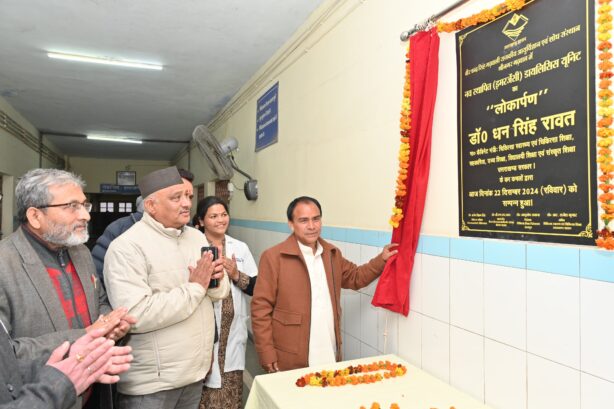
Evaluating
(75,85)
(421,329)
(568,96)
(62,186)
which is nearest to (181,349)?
(62,186)

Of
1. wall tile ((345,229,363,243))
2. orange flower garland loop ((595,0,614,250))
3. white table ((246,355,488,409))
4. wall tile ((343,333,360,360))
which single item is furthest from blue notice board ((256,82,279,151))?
orange flower garland loop ((595,0,614,250))

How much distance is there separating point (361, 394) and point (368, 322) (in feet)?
2.87

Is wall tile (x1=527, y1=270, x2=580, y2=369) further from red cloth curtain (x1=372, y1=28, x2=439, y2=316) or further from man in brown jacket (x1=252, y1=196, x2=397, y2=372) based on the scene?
man in brown jacket (x1=252, y1=196, x2=397, y2=372)

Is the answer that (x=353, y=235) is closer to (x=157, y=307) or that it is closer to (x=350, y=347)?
(x=350, y=347)

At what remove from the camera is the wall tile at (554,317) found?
53.7 inches

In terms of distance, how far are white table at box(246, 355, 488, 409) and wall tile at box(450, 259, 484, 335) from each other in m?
0.29

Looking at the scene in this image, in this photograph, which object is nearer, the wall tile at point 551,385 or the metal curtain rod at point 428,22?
the wall tile at point 551,385

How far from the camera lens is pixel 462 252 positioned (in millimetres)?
1819

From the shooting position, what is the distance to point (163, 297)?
178 centimetres

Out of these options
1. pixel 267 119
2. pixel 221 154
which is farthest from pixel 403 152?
pixel 221 154

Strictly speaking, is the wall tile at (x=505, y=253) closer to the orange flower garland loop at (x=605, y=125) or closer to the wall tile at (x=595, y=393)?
the orange flower garland loop at (x=605, y=125)

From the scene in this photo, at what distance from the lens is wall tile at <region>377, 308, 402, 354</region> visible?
2.25m

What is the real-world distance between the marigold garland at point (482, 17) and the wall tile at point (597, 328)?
1.05 m

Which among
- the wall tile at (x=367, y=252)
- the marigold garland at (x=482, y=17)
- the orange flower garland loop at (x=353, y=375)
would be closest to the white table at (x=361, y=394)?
the orange flower garland loop at (x=353, y=375)
